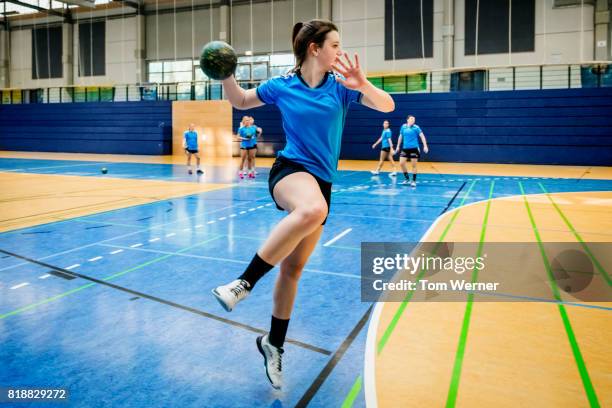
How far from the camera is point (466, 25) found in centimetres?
2102

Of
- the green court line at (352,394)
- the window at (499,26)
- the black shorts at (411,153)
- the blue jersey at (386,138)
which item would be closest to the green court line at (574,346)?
the green court line at (352,394)

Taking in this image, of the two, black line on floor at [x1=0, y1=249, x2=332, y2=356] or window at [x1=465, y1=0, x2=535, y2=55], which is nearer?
black line on floor at [x1=0, y1=249, x2=332, y2=356]

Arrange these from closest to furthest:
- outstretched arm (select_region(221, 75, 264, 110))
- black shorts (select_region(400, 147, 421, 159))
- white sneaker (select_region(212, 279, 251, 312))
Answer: white sneaker (select_region(212, 279, 251, 312))
outstretched arm (select_region(221, 75, 264, 110))
black shorts (select_region(400, 147, 421, 159))

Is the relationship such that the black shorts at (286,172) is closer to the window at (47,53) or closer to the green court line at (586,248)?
the green court line at (586,248)

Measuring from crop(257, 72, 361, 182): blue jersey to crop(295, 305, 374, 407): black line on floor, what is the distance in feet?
3.49

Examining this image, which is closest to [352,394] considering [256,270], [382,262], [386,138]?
[256,270]

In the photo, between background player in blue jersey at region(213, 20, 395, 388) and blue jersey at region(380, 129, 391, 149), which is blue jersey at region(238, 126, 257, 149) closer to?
blue jersey at region(380, 129, 391, 149)

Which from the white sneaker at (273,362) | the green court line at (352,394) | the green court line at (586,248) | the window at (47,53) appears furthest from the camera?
the window at (47,53)

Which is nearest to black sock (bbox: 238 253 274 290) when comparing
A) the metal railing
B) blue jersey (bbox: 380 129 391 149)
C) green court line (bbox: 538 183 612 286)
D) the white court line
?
green court line (bbox: 538 183 612 286)

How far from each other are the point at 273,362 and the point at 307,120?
125 cm

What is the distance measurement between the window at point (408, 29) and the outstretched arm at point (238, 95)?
20.4m

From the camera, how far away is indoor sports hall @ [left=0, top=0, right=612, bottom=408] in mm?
2512

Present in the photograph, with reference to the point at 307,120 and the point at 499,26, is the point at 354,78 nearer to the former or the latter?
the point at 307,120

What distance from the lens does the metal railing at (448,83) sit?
18.6m
